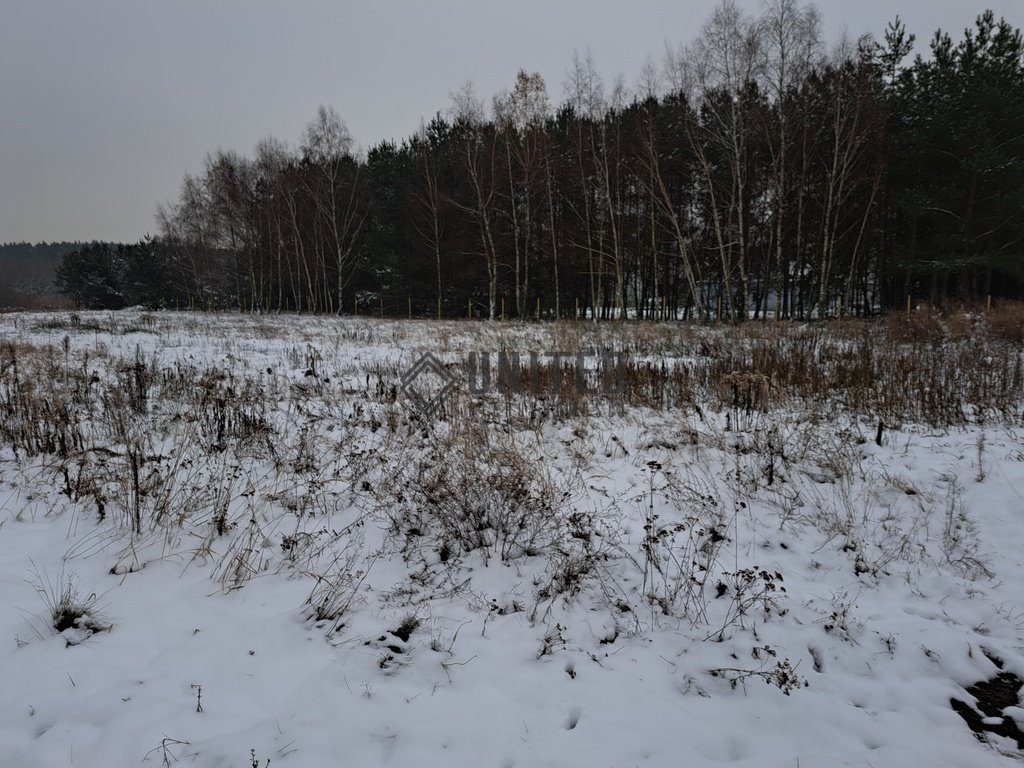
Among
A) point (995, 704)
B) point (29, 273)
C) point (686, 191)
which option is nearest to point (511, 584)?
point (995, 704)

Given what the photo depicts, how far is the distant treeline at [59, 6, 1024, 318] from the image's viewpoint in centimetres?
1764

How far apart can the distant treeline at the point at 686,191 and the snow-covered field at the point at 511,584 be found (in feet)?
47.6

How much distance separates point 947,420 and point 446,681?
19.9ft

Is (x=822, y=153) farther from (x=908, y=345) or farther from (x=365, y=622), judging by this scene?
(x=365, y=622)

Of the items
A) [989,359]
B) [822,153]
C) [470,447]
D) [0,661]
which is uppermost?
[822,153]

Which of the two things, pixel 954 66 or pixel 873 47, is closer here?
pixel 873 47

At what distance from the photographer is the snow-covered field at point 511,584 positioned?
1962 millimetres

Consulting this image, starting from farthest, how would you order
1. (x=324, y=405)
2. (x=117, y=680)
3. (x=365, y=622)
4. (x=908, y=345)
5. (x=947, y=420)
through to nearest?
(x=908, y=345), (x=324, y=405), (x=947, y=420), (x=365, y=622), (x=117, y=680)

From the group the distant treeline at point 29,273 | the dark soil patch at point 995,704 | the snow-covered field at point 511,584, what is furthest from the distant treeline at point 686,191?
the distant treeline at point 29,273

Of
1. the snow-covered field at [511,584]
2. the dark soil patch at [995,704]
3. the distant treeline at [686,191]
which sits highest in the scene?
the distant treeline at [686,191]

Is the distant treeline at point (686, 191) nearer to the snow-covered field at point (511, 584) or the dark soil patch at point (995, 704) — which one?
the snow-covered field at point (511, 584)

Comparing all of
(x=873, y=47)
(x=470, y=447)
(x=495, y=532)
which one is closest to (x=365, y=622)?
(x=495, y=532)

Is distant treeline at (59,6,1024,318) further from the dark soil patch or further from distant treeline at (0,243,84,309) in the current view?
distant treeline at (0,243,84,309)

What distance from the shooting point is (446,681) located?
2238mm
